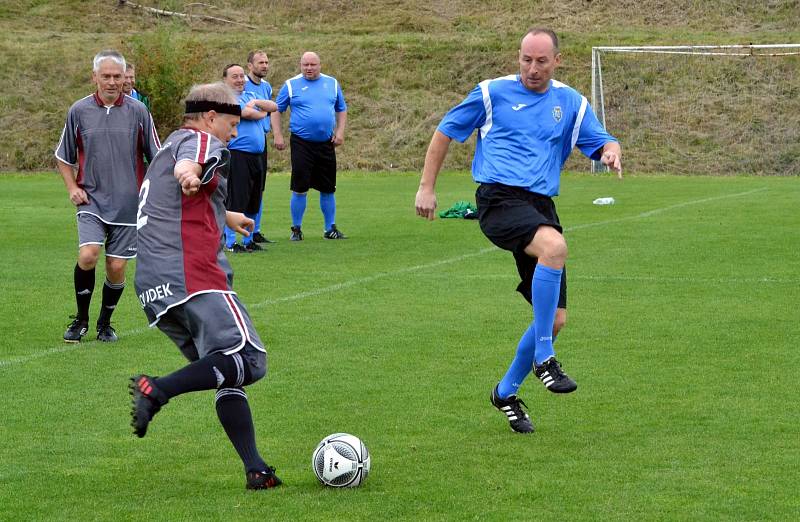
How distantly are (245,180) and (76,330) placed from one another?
5.93 m

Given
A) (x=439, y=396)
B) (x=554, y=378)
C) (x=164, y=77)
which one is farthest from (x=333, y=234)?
(x=164, y=77)

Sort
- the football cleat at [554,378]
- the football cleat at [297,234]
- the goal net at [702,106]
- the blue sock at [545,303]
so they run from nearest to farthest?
the football cleat at [554,378]
the blue sock at [545,303]
the football cleat at [297,234]
the goal net at [702,106]

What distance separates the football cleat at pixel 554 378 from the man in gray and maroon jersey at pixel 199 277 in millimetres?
1588

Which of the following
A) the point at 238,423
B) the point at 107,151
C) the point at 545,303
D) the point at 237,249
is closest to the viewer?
the point at 238,423

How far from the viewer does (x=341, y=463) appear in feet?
17.4

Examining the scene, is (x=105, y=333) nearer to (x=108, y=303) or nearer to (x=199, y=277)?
(x=108, y=303)

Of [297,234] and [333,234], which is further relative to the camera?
[333,234]

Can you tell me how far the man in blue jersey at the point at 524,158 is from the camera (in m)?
6.44

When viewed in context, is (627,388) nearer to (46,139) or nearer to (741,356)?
(741,356)

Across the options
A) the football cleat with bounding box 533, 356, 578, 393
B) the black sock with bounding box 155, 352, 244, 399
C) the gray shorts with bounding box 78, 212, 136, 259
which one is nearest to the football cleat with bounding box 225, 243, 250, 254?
the gray shorts with bounding box 78, 212, 136, 259

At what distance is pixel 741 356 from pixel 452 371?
1.96m

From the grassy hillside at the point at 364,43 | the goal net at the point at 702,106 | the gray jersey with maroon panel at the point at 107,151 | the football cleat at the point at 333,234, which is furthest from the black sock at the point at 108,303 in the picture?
the grassy hillside at the point at 364,43

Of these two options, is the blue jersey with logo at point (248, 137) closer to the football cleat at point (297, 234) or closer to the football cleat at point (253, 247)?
the football cleat at point (253, 247)

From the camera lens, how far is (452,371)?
791 cm
